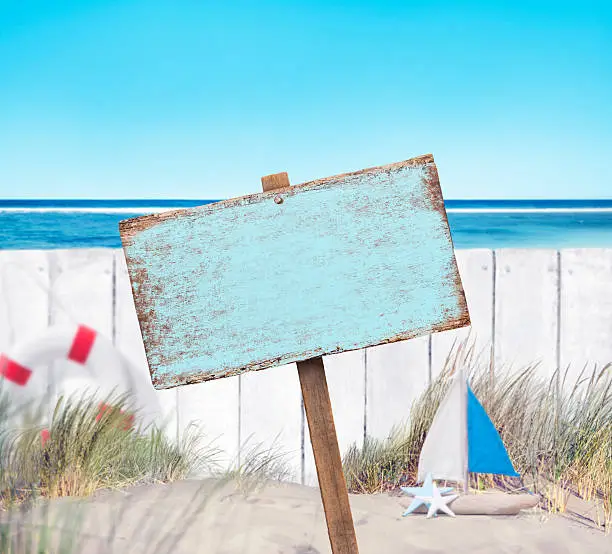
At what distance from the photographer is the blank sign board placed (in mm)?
908

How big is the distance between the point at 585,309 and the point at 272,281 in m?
1.88

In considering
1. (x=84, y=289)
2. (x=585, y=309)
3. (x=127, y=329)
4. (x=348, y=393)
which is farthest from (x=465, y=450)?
(x=84, y=289)

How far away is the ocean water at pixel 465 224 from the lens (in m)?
4.43

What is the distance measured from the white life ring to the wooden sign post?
146cm

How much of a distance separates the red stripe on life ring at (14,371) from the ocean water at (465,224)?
2.04 meters

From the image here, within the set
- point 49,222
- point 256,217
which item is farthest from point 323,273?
point 49,222

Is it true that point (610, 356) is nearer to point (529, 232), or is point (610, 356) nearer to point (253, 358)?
point (253, 358)

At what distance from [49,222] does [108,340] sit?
2481 mm

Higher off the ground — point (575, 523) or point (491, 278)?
point (491, 278)

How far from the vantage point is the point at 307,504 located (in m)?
2.07

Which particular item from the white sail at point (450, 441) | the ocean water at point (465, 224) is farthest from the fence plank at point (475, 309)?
the ocean water at point (465, 224)

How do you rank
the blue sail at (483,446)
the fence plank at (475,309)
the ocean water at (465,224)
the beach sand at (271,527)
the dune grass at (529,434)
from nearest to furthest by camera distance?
1. the beach sand at (271,527)
2. the blue sail at (483,446)
3. the dune grass at (529,434)
4. the fence plank at (475,309)
5. the ocean water at (465,224)

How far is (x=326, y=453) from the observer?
0.97 metres

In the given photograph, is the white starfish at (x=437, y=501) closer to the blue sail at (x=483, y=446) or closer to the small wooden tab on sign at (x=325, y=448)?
the blue sail at (x=483, y=446)
